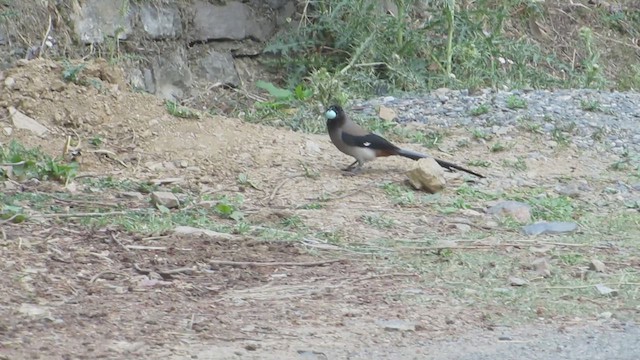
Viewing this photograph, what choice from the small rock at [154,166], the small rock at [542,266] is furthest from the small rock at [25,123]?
the small rock at [542,266]

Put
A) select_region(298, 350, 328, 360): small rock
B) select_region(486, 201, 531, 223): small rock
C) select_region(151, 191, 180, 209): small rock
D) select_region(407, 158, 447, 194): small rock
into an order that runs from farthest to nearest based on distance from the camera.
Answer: select_region(407, 158, 447, 194): small rock
select_region(486, 201, 531, 223): small rock
select_region(151, 191, 180, 209): small rock
select_region(298, 350, 328, 360): small rock

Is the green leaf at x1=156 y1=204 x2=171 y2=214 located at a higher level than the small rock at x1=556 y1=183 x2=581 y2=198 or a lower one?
higher

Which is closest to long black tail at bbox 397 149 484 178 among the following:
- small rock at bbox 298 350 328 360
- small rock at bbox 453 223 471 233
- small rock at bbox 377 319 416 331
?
small rock at bbox 453 223 471 233

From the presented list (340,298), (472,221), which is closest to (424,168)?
(472,221)

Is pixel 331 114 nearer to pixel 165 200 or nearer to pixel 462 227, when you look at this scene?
pixel 462 227

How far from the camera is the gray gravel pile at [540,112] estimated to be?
997cm

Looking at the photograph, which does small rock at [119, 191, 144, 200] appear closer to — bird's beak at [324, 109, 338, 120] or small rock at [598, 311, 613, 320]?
bird's beak at [324, 109, 338, 120]

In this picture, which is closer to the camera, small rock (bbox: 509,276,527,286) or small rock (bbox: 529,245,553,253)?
small rock (bbox: 509,276,527,286)

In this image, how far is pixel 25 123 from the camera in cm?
836

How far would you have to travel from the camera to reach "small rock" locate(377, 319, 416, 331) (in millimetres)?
5281

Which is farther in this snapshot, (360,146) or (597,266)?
(360,146)

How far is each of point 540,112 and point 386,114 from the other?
1.33 m

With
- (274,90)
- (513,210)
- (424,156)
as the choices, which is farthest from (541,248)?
(274,90)

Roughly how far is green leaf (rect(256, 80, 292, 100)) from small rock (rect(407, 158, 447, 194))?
3.08m
